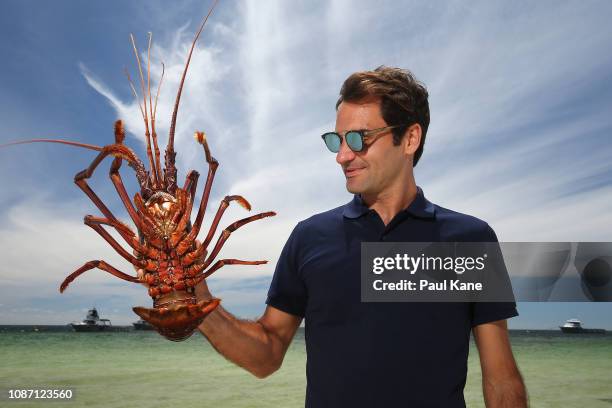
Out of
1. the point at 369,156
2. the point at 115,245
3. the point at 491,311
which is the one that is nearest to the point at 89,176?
the point at 115,245

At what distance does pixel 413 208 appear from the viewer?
122 inches

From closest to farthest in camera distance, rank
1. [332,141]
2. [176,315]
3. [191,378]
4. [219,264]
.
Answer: [176,315], [219,264], [332,141], [191,378]

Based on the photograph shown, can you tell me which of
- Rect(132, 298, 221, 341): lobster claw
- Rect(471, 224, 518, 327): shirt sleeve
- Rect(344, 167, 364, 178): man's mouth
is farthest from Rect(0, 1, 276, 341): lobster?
Rect(471, 224, 518, 327): shirt sleeve

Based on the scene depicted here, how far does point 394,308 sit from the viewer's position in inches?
112

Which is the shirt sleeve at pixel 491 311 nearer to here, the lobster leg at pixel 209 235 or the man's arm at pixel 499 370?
the man's arm at pixel 499 370

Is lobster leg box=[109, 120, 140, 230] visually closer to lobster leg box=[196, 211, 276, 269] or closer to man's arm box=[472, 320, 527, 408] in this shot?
lobster leg box=[196, 211, 276, 269]

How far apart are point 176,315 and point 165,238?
1.50ft

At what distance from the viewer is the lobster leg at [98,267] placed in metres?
2.72

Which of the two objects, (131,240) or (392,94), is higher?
(392,94)

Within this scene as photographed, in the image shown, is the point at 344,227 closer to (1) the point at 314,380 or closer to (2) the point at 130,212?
(1) the point at 314,380

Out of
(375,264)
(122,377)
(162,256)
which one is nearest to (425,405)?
(375,264)

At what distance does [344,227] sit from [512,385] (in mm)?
1193

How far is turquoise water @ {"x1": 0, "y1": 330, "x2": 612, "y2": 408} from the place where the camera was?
711 inches

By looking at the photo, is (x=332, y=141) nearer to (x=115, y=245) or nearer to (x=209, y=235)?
(x=209, y=235)
